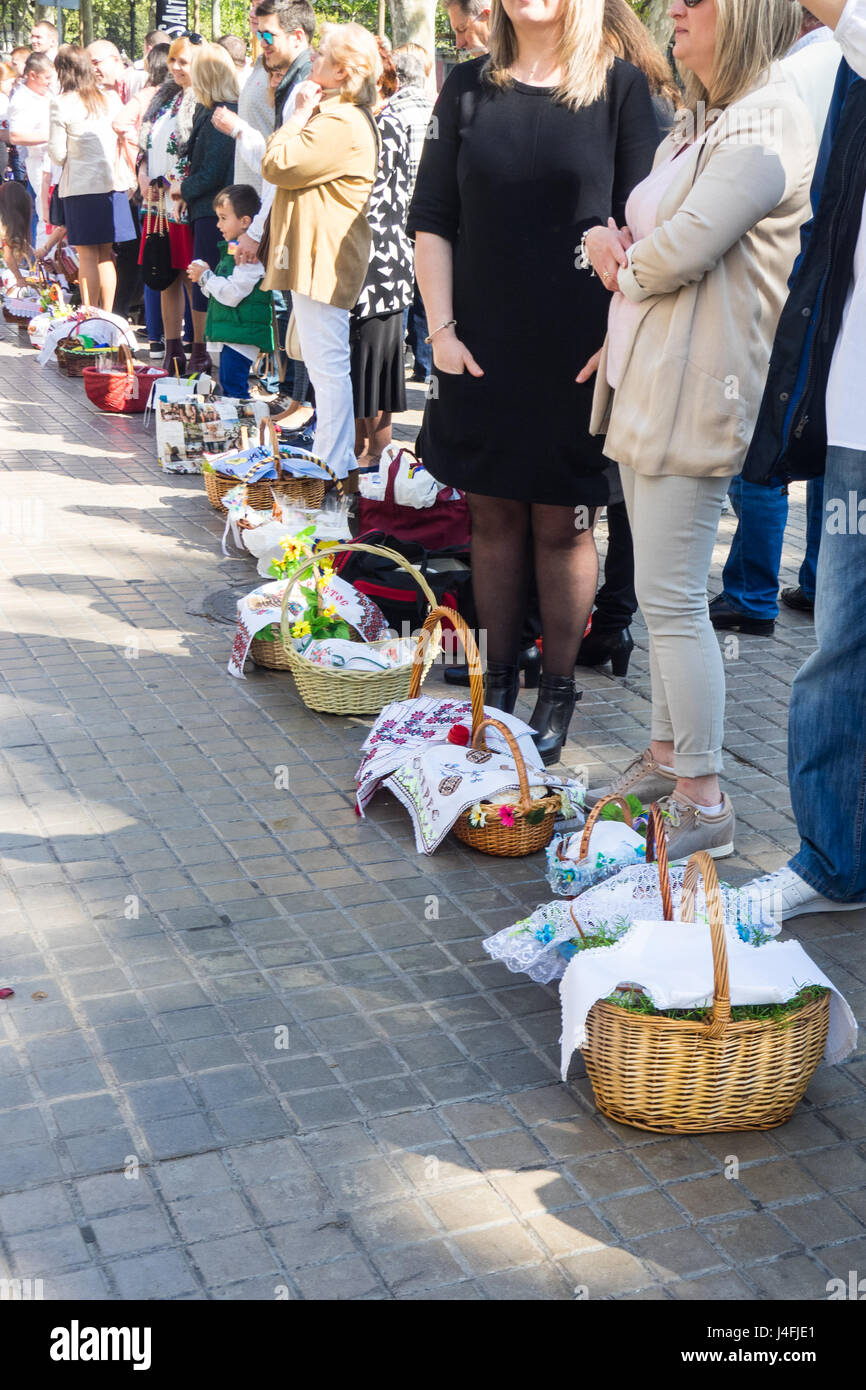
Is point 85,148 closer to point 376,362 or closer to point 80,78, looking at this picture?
point 80,78

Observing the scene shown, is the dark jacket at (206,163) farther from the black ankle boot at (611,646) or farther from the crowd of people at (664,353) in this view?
the black ankle boot at (611,646)

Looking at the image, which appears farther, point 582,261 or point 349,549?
point 349,549

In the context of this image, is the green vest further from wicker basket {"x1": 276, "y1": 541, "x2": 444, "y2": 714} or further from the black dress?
the black dress

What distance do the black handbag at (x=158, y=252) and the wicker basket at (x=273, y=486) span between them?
335cm

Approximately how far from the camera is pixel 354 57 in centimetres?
632

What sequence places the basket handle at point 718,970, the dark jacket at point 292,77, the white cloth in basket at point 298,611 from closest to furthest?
the basket handle at point 718,970 < the white cloth in basket at point 298,611 < the dark jacket at point 292,77

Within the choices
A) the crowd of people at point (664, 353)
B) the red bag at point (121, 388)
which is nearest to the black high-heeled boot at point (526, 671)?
the crowd of people at point (664, 353)

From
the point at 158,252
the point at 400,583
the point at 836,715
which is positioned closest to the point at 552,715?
the point at 400,583

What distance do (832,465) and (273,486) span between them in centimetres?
377

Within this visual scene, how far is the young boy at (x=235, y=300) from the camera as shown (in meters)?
8.04

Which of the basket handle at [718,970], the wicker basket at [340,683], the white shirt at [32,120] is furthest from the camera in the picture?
the white shirt at [32,120]

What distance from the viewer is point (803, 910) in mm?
3469

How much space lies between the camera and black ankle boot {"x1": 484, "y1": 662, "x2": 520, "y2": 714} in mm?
4352

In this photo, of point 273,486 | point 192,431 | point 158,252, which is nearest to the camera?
point 273,486
